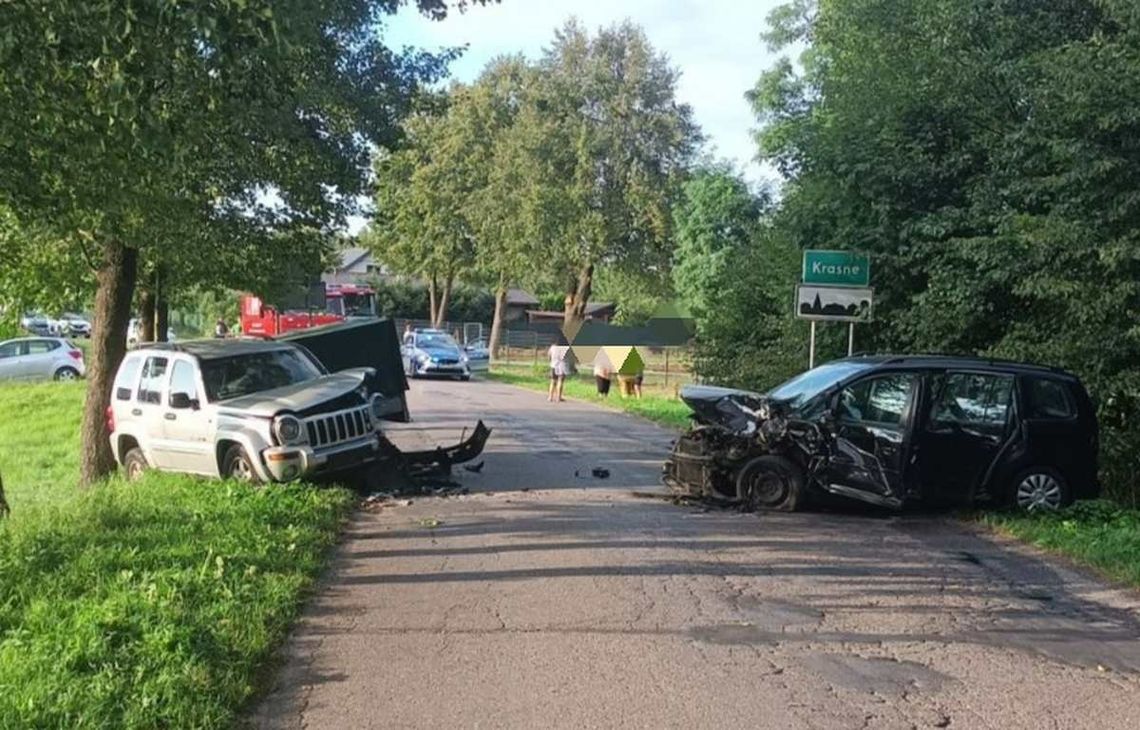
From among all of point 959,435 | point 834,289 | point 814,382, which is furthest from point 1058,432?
point 834,289

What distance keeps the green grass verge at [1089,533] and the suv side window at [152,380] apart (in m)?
9.38

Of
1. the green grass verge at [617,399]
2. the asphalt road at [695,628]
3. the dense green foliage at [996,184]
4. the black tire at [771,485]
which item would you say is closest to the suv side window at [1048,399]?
the asphalt road at [695,628]

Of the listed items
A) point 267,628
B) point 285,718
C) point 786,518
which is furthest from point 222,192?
point 285,718

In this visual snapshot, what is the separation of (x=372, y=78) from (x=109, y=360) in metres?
5.94

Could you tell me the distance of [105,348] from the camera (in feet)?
52.5

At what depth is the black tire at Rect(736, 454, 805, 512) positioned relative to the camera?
10875mm

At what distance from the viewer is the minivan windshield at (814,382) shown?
438 inches

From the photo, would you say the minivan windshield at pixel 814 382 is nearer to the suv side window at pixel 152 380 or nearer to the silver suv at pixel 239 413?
the silver suv at pixel 239 413

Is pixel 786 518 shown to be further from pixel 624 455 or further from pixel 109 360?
pixel 109 360

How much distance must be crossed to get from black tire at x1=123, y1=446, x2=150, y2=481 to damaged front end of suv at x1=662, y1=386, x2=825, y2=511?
6664 millimetres

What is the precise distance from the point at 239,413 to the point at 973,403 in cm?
772

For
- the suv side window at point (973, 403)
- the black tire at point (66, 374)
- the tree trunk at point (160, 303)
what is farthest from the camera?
the black tire at point (66, 374)

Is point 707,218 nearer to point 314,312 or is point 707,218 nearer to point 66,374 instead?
point 314,312

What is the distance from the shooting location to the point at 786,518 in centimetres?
1052
